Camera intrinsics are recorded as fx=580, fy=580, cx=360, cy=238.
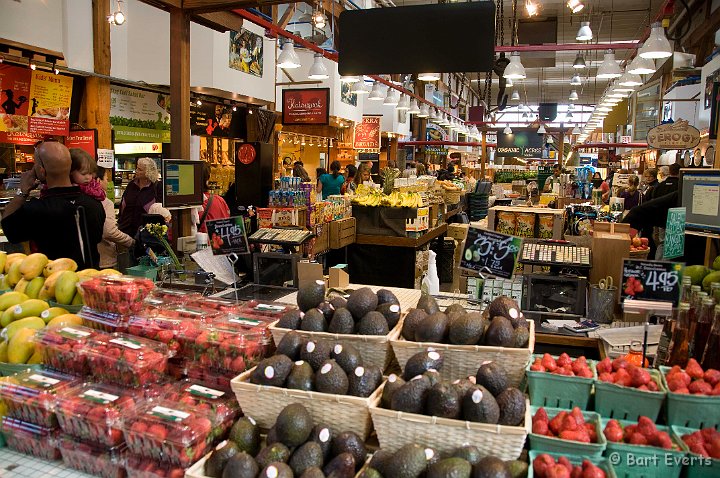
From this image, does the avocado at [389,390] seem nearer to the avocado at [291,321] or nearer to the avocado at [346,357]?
the avocado at [346,357]

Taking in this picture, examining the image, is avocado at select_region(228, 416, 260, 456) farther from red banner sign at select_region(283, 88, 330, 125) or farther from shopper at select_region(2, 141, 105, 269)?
red banner sign at select_region(283, 88, 330, 125)

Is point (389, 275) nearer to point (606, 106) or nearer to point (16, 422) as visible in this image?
point (16, 422)

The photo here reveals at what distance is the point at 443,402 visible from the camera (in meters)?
1.78

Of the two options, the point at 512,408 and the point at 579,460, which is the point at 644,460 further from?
the point at 512,408

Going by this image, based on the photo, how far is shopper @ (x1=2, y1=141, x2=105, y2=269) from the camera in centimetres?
371

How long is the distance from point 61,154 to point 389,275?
16.1 ft

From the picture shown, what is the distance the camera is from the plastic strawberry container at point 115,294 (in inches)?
102

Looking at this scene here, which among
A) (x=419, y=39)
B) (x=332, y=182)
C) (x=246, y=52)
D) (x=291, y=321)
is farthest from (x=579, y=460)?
(x=246, y=52)

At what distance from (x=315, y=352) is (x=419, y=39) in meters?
2.93

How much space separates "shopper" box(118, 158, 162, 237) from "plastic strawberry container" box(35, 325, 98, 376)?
12.0 feet

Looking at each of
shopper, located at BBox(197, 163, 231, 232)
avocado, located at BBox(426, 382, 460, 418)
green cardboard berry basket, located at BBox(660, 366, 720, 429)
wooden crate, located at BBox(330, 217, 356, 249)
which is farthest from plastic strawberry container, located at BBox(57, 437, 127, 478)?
wooden crate, located at BBox(330, 217, 356, 249)

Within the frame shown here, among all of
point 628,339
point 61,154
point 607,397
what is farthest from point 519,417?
point 61,154

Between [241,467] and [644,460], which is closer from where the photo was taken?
[241,467]

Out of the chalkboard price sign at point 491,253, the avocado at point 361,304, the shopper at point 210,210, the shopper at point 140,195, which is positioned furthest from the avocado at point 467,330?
the shopper at point 210,210
